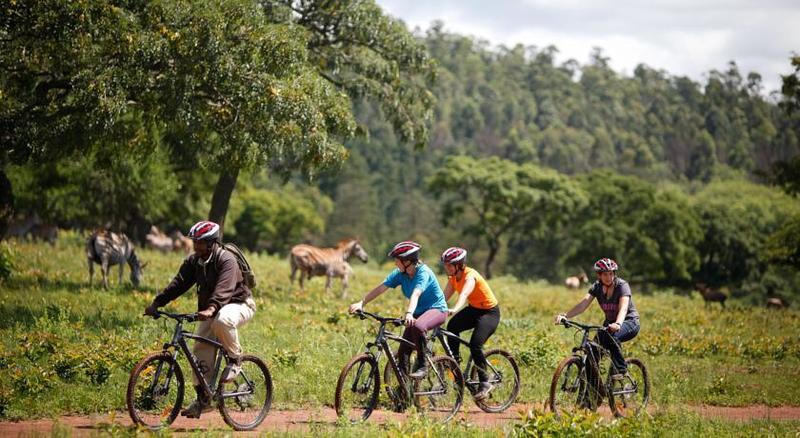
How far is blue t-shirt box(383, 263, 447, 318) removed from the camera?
11047mm

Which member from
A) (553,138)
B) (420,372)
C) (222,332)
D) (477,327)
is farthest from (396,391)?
(553,138)

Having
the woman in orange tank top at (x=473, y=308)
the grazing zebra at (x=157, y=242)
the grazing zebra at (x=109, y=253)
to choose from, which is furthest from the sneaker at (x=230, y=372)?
the grazing zebra at (x=157, y=242)

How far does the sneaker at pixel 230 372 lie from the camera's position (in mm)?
9719

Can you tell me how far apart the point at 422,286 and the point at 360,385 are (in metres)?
1.48

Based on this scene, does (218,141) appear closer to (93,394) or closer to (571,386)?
(93,394)

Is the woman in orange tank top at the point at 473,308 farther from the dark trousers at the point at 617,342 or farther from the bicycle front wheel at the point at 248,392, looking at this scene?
the bicycle front wheel at the point at 248,392

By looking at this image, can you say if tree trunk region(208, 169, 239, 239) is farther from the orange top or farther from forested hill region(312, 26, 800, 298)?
forested hill region(312, 26, 800, 298)

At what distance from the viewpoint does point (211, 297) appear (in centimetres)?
963

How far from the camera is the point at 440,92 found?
15862cm

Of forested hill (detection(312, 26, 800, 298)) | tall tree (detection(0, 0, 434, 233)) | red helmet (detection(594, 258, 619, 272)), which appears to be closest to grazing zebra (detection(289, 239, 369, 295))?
tall tree (detection(0, 0, 434, 233))

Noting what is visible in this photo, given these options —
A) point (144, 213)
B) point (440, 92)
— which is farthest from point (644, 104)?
point (144, 213)

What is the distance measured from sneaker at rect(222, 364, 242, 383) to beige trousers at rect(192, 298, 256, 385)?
0.14 meters

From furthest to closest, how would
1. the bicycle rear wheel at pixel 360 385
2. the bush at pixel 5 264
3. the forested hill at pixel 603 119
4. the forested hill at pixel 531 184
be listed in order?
1. the forested hill at pixel 603 119
2. the forested hill at pixel 531 184
3. the bush at pixel 5 264
4. the bicycle rear wheel at pixel 360 385

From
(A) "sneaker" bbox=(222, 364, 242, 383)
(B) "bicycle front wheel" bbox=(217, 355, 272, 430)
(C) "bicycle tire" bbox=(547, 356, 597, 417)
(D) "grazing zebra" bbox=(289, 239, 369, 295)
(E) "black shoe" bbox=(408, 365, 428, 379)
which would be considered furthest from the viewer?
(D) "grazing zebra" bbox=(289, 239, 369, 295)
